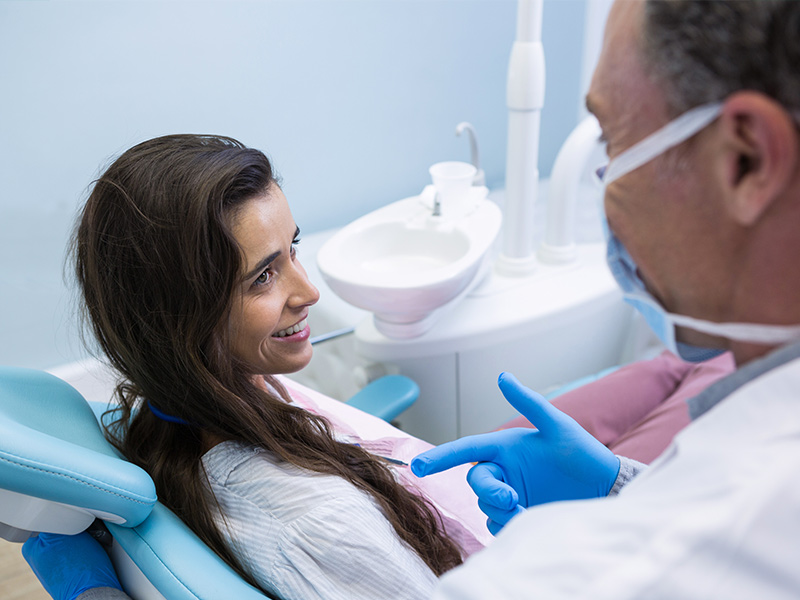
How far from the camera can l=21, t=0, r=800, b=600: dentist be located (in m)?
0.43

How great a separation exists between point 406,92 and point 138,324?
1.43m

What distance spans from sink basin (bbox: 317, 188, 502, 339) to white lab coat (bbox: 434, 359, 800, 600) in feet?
3.68

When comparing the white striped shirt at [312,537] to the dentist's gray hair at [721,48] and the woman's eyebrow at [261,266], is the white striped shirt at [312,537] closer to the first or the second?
the woman's eyebrow at [261,266]

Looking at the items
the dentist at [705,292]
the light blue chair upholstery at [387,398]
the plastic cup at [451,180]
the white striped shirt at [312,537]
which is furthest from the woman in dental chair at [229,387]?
the plastic cup at [451,180]

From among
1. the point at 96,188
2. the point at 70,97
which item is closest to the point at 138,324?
the point at 96,188

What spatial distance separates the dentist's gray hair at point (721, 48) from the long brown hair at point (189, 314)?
602mm

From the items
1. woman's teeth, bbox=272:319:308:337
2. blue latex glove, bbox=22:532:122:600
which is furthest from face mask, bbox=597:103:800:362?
blue latex glove, bbox=22:532:122:600

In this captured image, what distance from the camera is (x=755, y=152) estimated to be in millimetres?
459

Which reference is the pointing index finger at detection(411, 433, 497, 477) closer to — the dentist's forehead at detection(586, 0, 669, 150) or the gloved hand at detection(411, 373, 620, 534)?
the gloved hand at detection(411, 373, 620, 534)

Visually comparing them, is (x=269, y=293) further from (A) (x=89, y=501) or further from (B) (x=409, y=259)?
(B) (x=409, y=259)

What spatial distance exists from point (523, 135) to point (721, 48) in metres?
1.41

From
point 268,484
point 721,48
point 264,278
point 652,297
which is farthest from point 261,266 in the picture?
point 721,48

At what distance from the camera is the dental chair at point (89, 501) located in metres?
0.70

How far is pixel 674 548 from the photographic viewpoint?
1.43 feet
